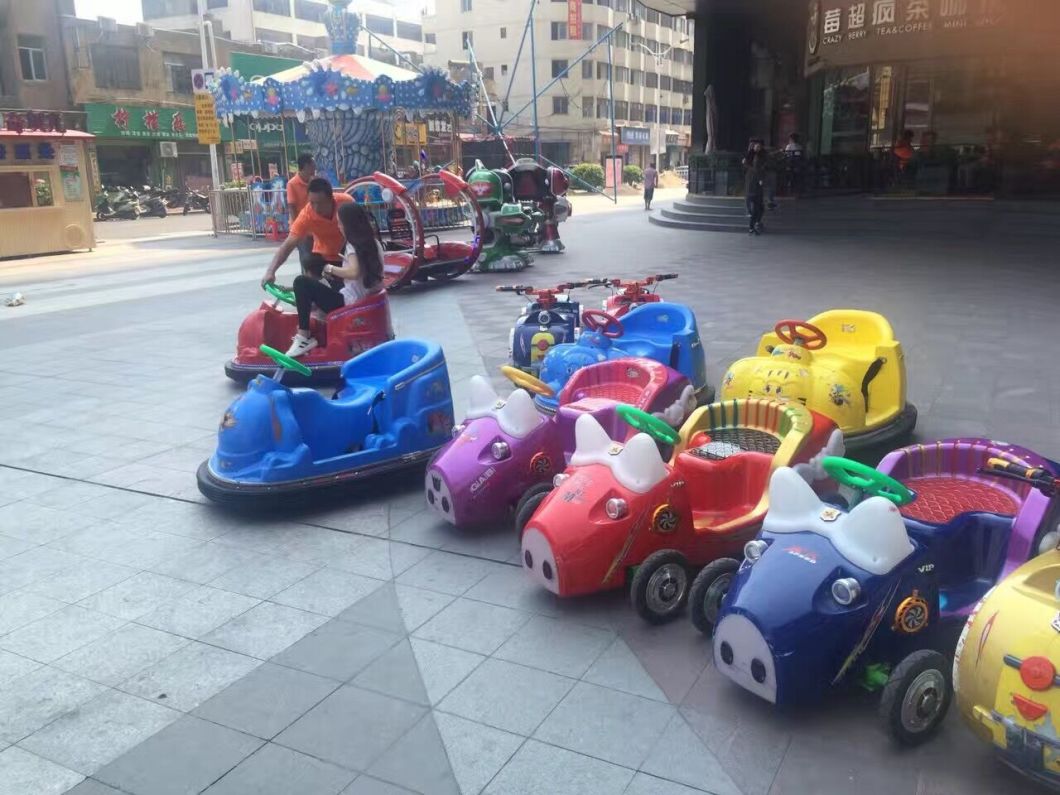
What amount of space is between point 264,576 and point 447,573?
93 centimetres

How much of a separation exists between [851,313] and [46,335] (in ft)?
30.6

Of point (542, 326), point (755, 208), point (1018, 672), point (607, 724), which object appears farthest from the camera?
point (755, 208)

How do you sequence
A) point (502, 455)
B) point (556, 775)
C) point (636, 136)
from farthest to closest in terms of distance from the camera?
1. point (636, 136)
2. point (502, 455)
3. point (556, 775)

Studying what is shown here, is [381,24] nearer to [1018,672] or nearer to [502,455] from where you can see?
[502,455]

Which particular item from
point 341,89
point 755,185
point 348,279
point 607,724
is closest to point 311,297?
point 348,279

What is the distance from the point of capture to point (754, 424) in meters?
4.71

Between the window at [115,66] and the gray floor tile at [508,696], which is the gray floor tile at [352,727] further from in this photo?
the window at [115,66]

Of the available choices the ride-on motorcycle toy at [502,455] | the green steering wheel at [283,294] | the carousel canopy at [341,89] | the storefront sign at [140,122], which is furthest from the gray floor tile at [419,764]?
the storefront sign at [140,122]

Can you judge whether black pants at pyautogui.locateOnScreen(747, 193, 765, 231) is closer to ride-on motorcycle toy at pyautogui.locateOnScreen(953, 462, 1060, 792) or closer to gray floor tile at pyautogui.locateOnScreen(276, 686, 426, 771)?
ride-on motorcycle toy at pyautogui.locateOnScreen(953, 462, 1060, 792)

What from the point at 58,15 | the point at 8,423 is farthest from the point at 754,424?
the point at 58,15

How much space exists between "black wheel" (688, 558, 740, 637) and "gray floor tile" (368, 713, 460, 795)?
118 cm

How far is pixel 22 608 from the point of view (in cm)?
418

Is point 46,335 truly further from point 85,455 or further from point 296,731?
point 296,731

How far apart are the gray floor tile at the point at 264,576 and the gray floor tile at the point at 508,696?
130 cm
